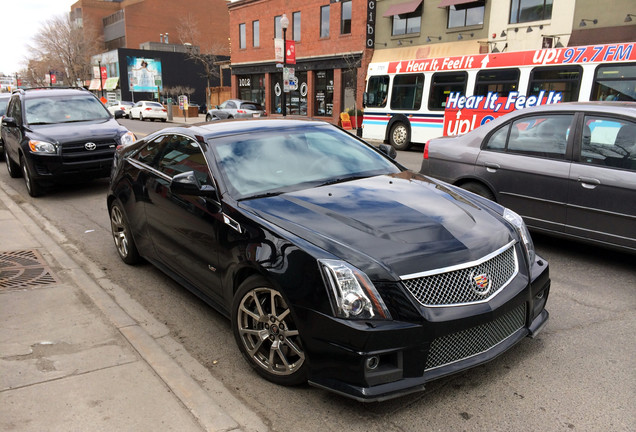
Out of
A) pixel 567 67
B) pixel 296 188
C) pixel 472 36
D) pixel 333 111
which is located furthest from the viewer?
pixel 333 111

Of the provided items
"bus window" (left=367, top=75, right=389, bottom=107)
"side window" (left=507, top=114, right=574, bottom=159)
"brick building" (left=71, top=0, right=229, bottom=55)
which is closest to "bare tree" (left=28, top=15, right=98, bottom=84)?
"brick building" (left=71, top=0, right=229, bottom=55)

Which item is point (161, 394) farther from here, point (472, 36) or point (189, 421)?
point (472, 36)

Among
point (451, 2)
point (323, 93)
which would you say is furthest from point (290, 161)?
point (323, 93)

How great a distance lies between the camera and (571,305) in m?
4.44

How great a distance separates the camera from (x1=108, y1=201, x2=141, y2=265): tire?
5438 millimetres

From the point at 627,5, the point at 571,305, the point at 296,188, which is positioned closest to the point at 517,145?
the point at 571,305

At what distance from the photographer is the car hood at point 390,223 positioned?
2854mm

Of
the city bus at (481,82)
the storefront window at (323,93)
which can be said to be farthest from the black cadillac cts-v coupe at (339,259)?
the storefront window at (323,93)

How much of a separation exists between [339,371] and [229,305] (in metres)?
1.18

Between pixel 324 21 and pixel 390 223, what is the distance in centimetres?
3191

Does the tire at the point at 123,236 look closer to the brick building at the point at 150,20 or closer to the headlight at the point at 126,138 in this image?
the headlight at the point at 126,138

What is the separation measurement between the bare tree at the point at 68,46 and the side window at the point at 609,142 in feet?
266

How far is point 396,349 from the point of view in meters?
2.70

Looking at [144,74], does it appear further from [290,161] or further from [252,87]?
[290,161]
